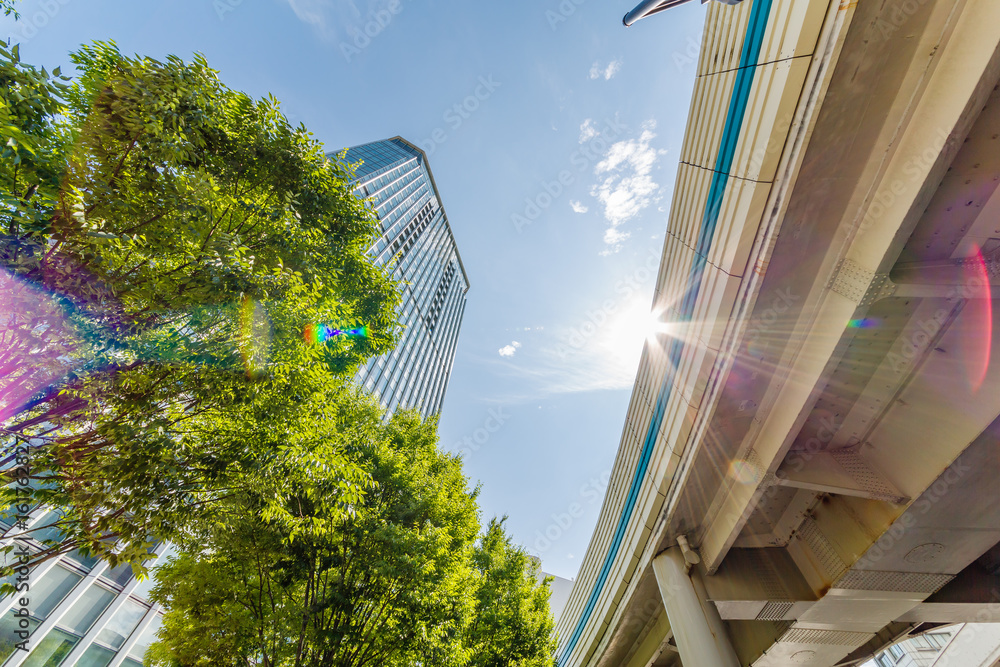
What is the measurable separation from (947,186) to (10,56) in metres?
7.70

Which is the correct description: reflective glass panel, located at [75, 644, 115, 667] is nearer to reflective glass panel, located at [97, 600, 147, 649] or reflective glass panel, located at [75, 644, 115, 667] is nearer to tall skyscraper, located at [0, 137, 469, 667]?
tall skyscraper, located at [0, 137, 469, 667]

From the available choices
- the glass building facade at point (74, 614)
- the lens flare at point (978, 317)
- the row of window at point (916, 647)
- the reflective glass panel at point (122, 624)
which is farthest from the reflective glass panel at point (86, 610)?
the row of window at point (916, 647)

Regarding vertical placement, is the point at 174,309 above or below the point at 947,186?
below

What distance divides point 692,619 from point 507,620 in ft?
11.8

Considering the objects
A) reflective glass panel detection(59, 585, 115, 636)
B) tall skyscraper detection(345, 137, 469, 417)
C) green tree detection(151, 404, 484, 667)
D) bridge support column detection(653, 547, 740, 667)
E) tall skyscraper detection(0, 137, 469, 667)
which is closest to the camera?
green tree detection(151, 404, 484, 667)

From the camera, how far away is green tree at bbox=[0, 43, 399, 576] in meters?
2.72

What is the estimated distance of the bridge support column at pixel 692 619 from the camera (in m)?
5.60

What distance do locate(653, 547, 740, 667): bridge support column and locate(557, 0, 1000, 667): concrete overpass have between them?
3 centimetres

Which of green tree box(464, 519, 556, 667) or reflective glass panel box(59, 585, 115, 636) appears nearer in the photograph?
green tree box(464, 519, 556, 667)

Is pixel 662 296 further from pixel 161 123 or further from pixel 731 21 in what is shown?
pixel 161 123

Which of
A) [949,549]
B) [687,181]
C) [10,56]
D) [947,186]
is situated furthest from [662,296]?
[10,56]

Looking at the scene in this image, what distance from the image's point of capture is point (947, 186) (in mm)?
3043

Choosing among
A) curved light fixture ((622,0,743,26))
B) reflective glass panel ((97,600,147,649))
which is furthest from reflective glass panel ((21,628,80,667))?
curved light fixture ((622,0,743,26))

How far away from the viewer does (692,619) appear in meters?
5.88
